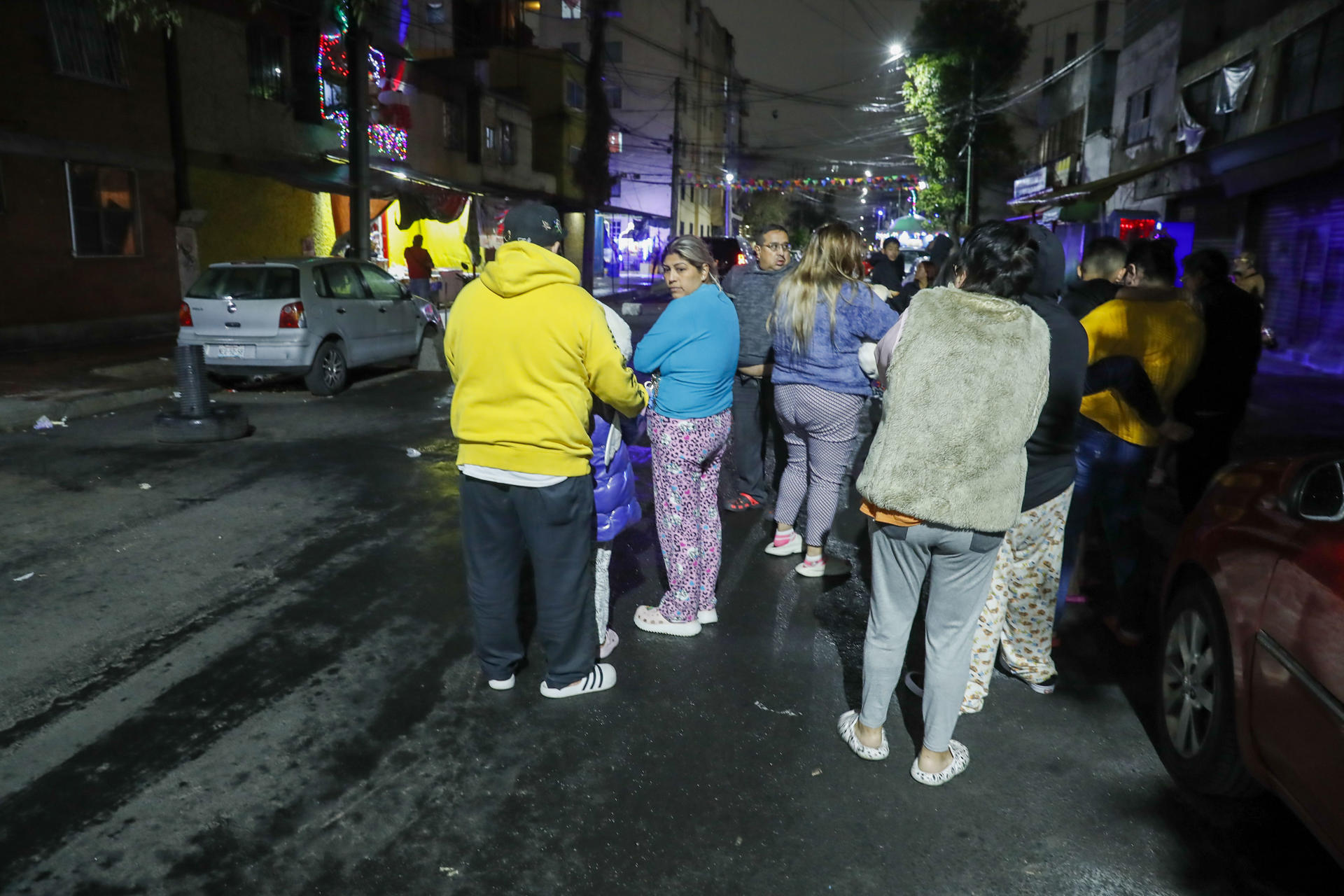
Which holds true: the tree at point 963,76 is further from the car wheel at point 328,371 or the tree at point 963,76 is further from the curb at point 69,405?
the curb at point 69,405

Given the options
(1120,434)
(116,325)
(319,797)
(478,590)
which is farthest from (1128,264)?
(116,325)

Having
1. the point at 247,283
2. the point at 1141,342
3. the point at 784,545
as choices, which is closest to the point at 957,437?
the point at 1141,342

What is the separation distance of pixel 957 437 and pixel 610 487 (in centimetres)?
151

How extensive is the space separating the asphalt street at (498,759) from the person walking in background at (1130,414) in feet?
1.49

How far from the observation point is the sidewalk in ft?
31.4

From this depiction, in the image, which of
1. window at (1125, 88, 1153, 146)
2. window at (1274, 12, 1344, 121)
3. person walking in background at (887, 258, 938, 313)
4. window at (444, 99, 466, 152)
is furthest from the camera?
window at (444, 99, 466, 152)

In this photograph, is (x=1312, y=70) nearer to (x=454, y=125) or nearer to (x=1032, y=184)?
(x=1032, y=184)

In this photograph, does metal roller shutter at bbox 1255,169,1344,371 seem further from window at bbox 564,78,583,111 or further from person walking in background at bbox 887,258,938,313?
window at bbox 564,78,583,111

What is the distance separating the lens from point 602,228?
40.5 m

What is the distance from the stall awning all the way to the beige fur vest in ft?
62.9

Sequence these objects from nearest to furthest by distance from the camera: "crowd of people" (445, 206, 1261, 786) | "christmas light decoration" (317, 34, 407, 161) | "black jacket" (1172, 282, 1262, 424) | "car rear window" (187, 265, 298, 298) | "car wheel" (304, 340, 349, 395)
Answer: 1. "crowd of people" (445, 206, 1261, 786)
2. "black jacket" (1172, 282, 1262, 424)
3. "car rear window" (187, 265, 298, 298)
4. "car wheel" (304, 340, 349, 395)
5. "christmas light decoration" (317, 34, 407, 161)

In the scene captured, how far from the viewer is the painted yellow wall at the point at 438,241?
82.2 ft

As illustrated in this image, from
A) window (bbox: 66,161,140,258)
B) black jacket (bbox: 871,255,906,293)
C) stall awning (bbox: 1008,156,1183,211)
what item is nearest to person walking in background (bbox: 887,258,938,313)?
black jacket (bbox: 871,255,906,293)

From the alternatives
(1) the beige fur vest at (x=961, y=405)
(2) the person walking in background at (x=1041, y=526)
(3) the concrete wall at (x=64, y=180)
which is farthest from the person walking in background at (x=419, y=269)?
(1) the beige fur vest at (x=961, y=405)
